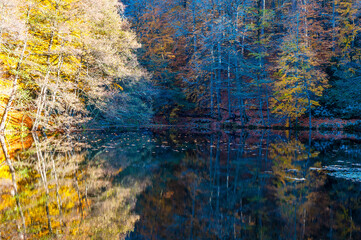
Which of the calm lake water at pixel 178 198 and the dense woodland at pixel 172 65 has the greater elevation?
the dense woodland at pixel 172 65

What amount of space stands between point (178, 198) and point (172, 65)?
27.6m

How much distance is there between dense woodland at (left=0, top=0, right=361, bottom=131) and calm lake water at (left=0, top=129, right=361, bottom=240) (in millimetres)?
9024

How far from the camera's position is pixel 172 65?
3158 cm

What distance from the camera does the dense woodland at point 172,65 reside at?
15.8 m

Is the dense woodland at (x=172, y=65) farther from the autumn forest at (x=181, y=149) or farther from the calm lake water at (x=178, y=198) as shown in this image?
the calm lake water at (x=178, y=198)

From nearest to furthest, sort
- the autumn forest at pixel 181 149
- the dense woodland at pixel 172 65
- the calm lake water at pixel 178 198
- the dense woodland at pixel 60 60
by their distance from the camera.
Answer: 1. the calm lake water at pixel 178 198
2. the autumn forest at pixel 181 149
3. the dense woodland at pixel 60 60
4. the dense woodland at pixel 172 65

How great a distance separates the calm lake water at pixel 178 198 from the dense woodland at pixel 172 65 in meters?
9.02

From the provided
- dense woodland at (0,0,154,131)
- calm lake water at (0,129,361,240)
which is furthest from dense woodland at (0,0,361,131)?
calm lake water at (0,129,361,240)

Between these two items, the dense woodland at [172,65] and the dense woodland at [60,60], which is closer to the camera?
the dense woodland at [60,60]

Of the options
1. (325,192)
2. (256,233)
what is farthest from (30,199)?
(325,192)

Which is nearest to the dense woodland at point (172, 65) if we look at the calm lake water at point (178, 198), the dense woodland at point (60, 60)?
the dense woodland at point (60, 60)

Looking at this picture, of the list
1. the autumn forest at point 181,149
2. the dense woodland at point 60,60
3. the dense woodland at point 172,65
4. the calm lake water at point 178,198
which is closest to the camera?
the calm lake water at point 178,198

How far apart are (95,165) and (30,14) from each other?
37.9ft

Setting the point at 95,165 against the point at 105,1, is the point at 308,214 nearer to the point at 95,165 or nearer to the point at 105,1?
the point at 95,165
